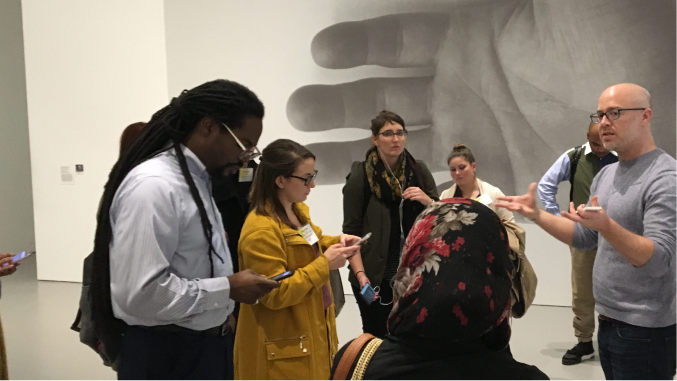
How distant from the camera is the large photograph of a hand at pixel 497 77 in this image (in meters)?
5.18

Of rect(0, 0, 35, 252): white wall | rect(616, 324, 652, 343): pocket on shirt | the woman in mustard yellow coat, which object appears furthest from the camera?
rect(0, 0, 35, 252): white wall

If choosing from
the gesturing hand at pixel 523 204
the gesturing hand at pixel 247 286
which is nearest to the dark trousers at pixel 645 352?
the gesturing hand at pixel 523 204

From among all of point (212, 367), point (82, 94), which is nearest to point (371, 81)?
point (82, 94)

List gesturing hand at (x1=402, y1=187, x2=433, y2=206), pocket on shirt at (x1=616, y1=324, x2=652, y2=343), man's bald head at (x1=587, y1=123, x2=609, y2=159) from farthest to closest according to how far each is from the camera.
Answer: man's bald head at (x1=587, y1=123, x2=609, y2=159)
gesturing hand at (x1=402, y1=187, x2=433, y2=206)
pocket on shirt at (x1=616, y1=324, x2=652, y2=343)

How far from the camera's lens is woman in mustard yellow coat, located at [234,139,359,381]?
2.15m

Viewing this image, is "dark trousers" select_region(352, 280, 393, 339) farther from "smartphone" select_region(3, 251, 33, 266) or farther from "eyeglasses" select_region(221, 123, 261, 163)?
"smartphone" select_region(3, 251, 33, 266)

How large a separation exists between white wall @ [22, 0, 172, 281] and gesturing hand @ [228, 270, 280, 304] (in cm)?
577

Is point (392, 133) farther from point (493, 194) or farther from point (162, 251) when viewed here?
point (162, 251)

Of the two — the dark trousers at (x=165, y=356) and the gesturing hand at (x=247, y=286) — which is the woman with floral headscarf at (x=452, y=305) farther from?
the dark trousers at (x=165, y=356)

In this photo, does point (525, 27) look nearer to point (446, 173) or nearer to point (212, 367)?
point (446, 173)

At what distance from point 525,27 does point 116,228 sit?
4928 mm

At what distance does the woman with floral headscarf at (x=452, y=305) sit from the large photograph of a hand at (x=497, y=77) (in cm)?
463

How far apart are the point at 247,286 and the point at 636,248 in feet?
4.07

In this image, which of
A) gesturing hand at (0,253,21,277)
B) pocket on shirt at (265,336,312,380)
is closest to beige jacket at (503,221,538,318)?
pocket on shirt at (265,336,312,380)
